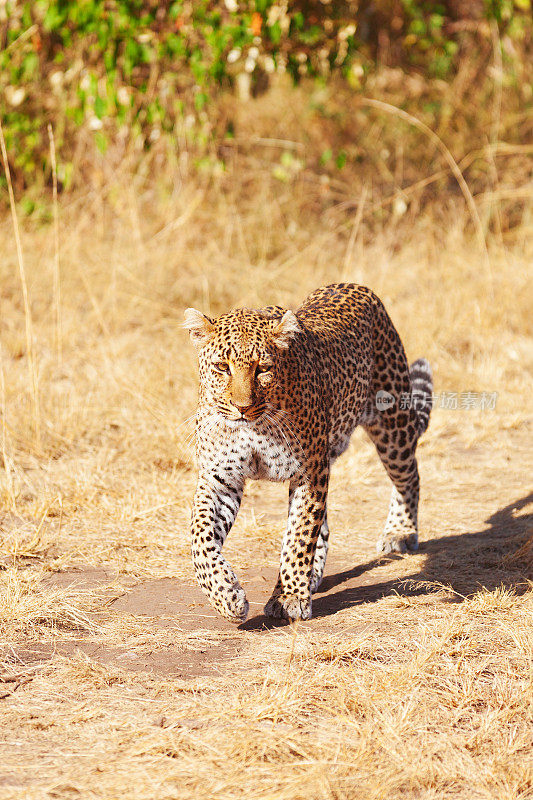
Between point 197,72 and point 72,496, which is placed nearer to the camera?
point 72,496

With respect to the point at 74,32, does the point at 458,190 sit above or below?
below

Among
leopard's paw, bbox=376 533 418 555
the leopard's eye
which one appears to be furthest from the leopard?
leopard's paw, bbox=376 533 418 555

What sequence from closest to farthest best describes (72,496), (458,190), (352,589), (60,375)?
(352,589) → (72,496) → (60,375) → (458,190)

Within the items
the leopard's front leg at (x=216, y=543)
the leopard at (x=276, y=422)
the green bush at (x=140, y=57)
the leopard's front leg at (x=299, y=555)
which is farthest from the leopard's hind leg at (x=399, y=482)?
the green bush at (x=140, y=57)

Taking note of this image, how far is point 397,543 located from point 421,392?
0.82 meters

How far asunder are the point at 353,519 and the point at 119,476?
1350 millimetres

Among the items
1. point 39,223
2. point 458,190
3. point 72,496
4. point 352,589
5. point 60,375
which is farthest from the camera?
point 458,190

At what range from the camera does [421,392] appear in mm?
5633

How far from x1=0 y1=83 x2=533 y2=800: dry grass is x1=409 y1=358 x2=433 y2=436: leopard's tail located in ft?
2.03

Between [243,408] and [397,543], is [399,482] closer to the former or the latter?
[397,543]

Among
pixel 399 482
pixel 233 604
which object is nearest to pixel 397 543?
pixel 399 482

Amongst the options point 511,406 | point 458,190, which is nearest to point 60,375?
point 511,406

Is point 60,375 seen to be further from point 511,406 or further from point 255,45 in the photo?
point 255,45

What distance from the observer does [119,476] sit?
613 centimetres
